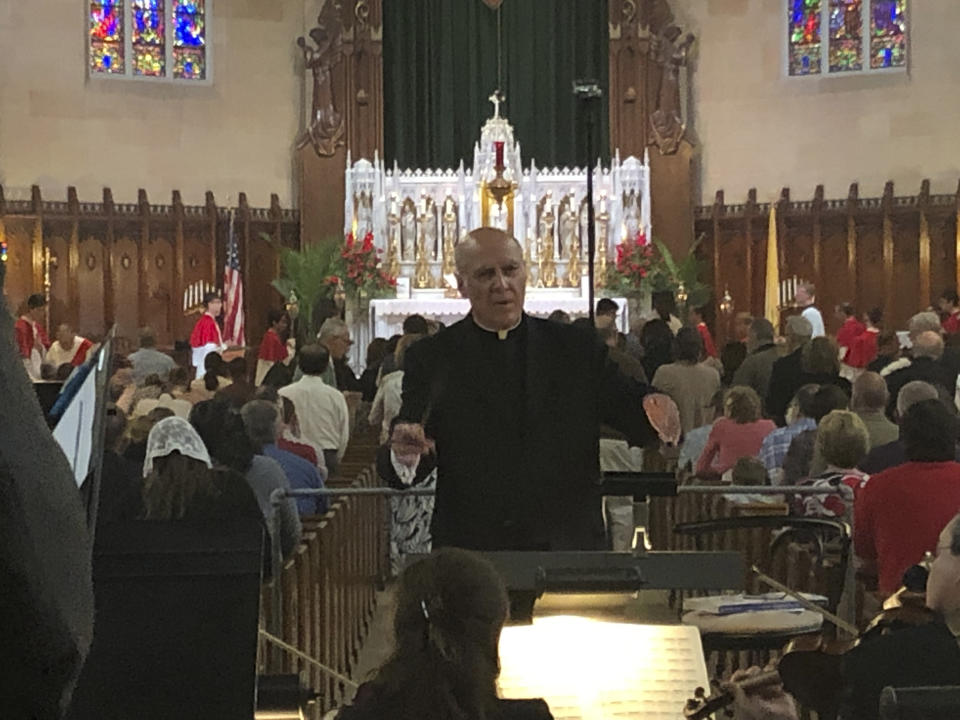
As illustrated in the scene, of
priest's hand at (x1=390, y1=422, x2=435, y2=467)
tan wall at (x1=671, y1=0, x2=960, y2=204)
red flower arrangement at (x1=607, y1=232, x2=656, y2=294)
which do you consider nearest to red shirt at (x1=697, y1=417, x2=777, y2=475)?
priest's hand at (x1=390, y1=422, x2=435, y2=467)

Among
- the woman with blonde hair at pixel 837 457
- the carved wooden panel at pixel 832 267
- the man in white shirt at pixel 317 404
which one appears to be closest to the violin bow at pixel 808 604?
the woman with blonde hair at pixel 837 457

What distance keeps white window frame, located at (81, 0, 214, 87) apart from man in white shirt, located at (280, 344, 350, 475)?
1273 centimetres

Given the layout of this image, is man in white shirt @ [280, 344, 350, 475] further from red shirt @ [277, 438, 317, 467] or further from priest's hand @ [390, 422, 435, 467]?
priest's hand @ [390, 422, 435, 467]

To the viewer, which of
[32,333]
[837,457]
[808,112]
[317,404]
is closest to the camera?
[837,457]

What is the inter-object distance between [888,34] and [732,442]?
1468cm

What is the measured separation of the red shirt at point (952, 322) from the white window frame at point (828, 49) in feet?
20.8

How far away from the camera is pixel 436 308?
62.8ft

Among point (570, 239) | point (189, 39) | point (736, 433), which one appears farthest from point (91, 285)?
point (736, 433)

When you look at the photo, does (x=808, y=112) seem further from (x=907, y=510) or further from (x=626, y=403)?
(x=626, y=403)

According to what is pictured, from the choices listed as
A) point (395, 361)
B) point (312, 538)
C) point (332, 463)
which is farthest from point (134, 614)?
point (395, 361)

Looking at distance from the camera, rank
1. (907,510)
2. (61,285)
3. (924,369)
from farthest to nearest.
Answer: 1. (61,285)
2. (924,369)
3. (907,510)

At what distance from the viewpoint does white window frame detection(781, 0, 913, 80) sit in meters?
21.0

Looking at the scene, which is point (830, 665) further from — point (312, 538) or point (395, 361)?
point (395, 361)

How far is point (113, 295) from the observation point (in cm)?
2003
